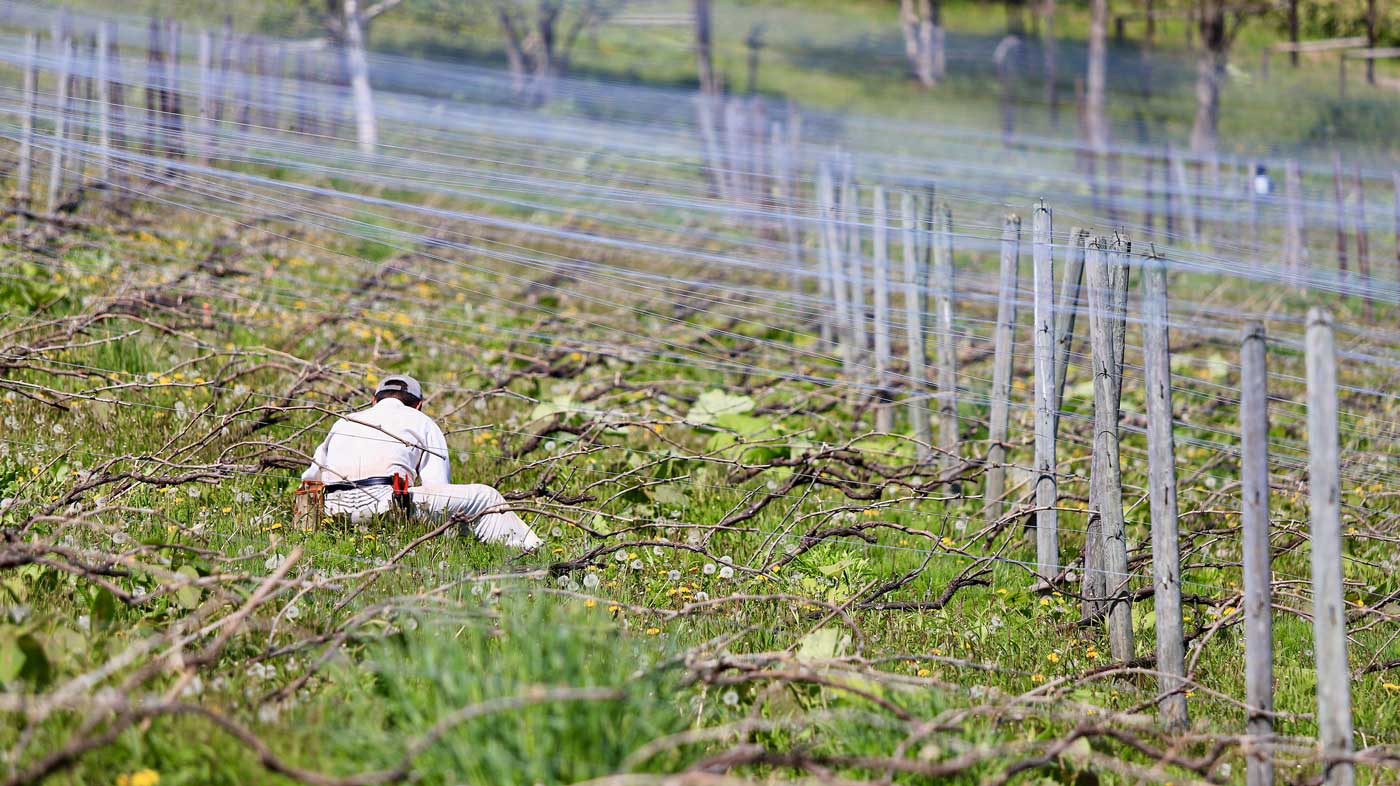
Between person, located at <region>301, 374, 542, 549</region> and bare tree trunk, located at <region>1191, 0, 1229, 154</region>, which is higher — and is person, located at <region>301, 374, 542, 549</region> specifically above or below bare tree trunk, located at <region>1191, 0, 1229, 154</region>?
below

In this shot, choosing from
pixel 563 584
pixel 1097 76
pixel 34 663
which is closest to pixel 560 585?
pixel 563 584

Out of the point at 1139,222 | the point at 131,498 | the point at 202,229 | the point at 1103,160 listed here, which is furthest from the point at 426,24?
the point at 131,498

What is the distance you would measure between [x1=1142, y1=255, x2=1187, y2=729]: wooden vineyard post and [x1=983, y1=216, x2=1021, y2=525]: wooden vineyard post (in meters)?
1.83

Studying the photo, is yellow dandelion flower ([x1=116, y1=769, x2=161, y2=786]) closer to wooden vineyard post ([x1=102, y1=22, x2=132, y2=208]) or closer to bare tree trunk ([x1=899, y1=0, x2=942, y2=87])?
wooden vineyard post ([x1=102, y1=22, x2=132, y2=208])

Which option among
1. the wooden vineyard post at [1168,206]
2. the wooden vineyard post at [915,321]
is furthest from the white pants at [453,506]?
the wooden vineyard post at [1168,206]

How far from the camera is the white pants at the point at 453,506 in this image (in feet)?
16.5

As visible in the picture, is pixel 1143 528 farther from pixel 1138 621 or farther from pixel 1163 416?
pixel 1163 416

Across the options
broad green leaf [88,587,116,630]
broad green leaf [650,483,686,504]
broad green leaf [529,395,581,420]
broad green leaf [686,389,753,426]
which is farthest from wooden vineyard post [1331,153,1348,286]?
broad green leaf [88,587,116,630]

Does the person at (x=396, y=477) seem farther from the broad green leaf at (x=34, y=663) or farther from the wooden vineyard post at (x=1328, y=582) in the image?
the wooden vineyard post at (x=1328, y=582)

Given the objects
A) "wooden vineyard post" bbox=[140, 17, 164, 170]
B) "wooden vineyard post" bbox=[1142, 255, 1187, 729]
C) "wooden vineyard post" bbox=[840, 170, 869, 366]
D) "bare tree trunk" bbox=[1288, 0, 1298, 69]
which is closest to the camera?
"wooden vineyard post" bbox=[1142, 255, 1187, 729]

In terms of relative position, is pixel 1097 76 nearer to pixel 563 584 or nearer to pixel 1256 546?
pixel 563 584

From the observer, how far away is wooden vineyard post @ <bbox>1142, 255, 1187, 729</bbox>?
12.3 ft

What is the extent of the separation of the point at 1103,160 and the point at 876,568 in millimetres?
25282

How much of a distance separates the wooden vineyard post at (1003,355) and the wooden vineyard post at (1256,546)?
2423 mm
